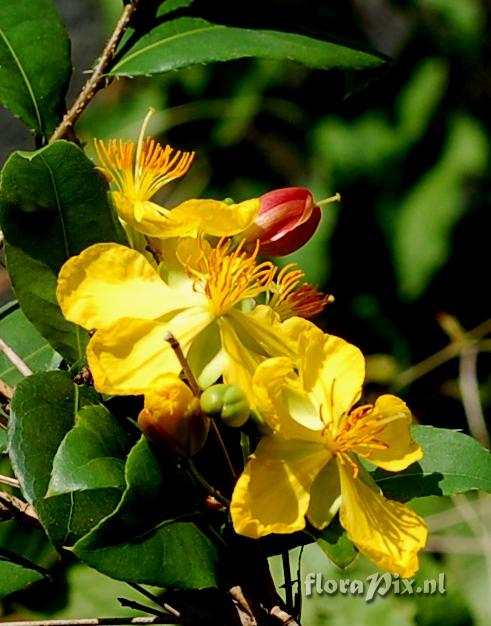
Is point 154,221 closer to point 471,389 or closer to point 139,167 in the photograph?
point 139,167

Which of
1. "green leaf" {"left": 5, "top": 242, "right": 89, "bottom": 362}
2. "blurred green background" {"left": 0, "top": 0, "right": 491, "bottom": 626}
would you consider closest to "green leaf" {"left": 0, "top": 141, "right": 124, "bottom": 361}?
"green leaf" {"left": 5, "top": 242, "right": 89, "bottom": 362}

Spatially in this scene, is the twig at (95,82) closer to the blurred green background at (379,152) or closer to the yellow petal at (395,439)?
the yellow petal at (395,439)

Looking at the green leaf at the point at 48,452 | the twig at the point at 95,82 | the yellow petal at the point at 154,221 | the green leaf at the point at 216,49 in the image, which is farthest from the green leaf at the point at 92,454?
the green leaf at the point at 216,49

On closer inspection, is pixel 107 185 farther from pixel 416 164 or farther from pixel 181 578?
pixel 416 164

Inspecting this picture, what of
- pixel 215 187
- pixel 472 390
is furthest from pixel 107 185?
pixel 472 390

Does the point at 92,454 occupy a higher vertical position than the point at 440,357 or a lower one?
higher

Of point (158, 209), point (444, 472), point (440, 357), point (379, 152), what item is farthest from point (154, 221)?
point (440, 357)
